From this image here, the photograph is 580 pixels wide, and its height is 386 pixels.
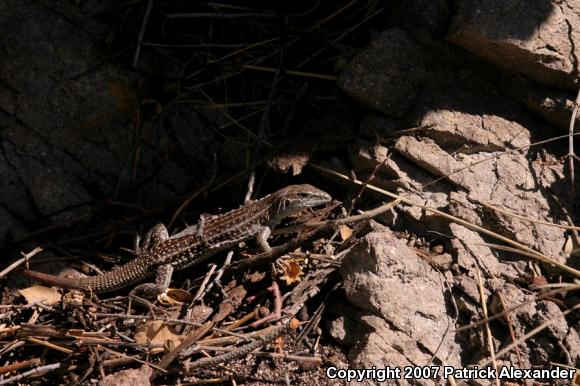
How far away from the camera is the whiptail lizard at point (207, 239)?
4781mm

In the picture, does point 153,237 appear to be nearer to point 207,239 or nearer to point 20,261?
point 207,239

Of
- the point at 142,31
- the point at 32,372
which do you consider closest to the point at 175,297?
the point at 32,372

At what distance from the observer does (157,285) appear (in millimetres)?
4770

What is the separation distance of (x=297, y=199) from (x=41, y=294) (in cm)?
192

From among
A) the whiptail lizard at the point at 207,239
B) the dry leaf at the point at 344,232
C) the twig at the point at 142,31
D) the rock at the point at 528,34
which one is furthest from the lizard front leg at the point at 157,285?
the rock at the point at 528,34

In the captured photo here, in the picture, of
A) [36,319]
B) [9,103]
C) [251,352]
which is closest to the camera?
[251,352]

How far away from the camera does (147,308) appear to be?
15.3 feet

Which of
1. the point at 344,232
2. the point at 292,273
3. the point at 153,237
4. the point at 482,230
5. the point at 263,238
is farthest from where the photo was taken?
the point at 153,237

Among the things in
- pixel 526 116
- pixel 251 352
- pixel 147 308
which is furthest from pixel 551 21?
pixel 147 308

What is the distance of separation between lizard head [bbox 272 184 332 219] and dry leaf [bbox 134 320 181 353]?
3.87 feet

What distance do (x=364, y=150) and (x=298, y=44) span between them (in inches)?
44.7

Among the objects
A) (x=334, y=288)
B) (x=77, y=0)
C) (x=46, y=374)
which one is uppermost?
(x=77, y=0)

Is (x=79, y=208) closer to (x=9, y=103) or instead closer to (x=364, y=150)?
(x=9, y=103)

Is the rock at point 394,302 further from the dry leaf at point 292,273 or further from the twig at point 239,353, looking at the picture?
the twig at point 239,353
